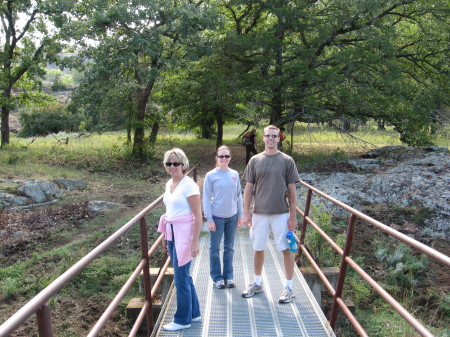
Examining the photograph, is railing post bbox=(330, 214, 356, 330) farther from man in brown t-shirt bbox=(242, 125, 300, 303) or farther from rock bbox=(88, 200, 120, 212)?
rock bbox=(88, 200, 120, 212)

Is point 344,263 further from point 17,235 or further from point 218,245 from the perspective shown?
point 17,235

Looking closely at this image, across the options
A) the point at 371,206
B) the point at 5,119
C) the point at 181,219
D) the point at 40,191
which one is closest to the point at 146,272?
the point at 181,219

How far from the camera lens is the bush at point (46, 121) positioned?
33.7 meters

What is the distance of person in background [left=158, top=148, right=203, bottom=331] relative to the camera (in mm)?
3346

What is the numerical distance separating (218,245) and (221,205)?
51 centimetres

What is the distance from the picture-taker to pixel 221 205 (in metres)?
4.32

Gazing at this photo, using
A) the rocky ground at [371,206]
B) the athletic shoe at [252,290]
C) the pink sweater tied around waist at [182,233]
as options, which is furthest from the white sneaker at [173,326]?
the rocky ground at [371,206]

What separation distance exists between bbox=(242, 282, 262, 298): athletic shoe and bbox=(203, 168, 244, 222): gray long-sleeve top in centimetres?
85

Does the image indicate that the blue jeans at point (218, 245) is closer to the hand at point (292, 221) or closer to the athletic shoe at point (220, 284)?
the athletic shoe at point (220, 284)

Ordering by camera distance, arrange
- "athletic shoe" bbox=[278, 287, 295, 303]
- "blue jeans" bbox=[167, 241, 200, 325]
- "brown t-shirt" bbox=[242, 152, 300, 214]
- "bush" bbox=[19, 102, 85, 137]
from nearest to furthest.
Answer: "blue jeans" bbox=[167, 241, 200, 325] < "brown t-shirt" bbox=[242, 152, 300, 214] < "athletic shoe" bbox=[278, 287, 295, 303] < "bush" bbox=[19, 102, 85, 137]

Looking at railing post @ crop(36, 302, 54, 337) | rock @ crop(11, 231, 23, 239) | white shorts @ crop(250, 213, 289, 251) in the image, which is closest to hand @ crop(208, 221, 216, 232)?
white shorts @ crop(250, 213, 289, 251)

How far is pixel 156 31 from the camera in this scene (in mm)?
14906

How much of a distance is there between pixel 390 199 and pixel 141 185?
317 inches

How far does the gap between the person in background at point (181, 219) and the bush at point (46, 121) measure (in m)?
33.6
